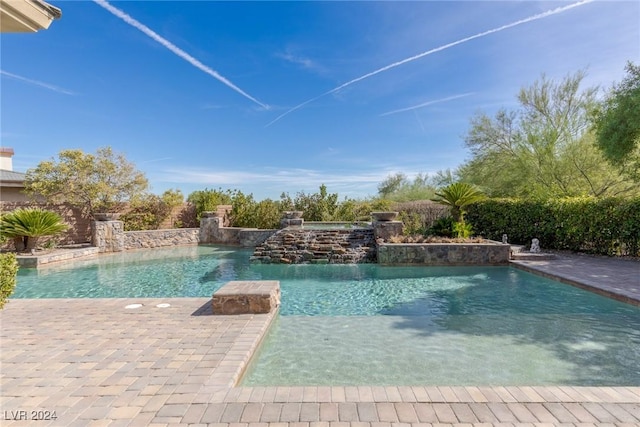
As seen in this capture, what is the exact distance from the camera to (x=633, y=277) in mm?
7039

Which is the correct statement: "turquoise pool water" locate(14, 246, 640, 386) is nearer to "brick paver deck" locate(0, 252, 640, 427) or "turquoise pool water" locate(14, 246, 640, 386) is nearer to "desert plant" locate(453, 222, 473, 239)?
"brick paver deck" locate(0, 252, 640, 427)

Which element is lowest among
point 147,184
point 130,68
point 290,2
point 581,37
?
point 147,184

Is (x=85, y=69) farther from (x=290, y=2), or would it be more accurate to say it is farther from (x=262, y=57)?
(x=290, y=2)

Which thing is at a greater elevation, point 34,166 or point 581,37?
point 581,37

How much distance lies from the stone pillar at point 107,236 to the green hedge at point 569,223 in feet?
53.2

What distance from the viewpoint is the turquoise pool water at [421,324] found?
10.9 feet

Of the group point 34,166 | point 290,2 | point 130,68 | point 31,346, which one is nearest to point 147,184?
point 34,166

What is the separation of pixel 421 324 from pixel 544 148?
575 inches

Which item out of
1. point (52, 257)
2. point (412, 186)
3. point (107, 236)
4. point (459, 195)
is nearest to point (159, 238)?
point (107, 236)

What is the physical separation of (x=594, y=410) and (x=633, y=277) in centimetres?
688

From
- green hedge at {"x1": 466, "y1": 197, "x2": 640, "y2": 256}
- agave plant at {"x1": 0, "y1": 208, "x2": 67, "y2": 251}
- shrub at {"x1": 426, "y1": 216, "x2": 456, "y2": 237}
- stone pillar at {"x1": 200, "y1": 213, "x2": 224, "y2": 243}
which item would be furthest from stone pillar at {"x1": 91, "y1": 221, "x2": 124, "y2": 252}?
green hedge at {"x1": 466, "y1": 197, "x2": 640, "y2": 256}

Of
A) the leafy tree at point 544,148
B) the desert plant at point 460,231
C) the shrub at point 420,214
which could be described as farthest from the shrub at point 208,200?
the leafy tree at point 544,148

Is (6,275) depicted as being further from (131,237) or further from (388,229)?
(131,237)

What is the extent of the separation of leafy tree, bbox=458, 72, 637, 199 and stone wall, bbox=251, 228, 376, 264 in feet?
28.4
